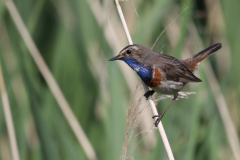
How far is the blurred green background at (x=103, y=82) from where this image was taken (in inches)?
106

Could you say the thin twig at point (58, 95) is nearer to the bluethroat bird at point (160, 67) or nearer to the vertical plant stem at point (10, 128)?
the vertical plant stem at point (10, 128)

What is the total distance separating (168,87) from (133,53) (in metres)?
0.44

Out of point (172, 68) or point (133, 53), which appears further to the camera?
point (172, 68)

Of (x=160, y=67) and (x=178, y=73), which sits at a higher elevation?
(x=160, y=67)

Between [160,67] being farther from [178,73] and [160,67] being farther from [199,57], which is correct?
[199,57]

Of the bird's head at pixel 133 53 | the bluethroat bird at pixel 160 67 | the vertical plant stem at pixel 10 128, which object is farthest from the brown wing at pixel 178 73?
the vertical plant stem at pixel 10 128

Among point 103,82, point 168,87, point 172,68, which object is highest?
point 103,82

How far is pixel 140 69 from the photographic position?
2689mm

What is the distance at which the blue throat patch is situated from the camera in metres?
2.64

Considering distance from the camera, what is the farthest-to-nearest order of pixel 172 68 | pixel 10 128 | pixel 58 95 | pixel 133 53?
pixel 58 95
pixel 172 68
pixel 10 128
pixel 133 53

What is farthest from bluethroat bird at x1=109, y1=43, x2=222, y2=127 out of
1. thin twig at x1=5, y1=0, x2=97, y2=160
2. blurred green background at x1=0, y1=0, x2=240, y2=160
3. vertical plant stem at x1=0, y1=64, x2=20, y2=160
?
vertical plant stem at x1=0, y1=64, x2=20, y2=160

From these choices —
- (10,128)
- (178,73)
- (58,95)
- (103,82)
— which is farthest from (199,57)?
(10,128)

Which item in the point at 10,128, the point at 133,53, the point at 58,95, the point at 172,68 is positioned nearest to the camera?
the point at 133,53

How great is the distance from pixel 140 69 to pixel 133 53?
147 millimetres
